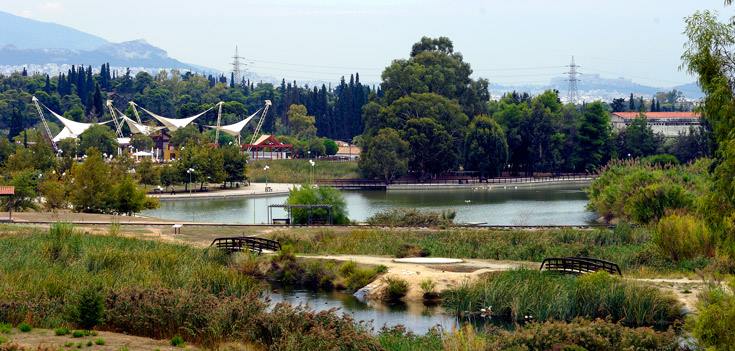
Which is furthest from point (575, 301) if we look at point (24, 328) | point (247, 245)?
point (247, 245)

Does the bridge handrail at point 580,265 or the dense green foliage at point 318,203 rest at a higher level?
the dense green foliage at point 318,203

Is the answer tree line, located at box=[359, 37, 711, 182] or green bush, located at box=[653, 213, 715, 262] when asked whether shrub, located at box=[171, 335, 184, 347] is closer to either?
green bush, located at box=[653, 213, 715, 262]

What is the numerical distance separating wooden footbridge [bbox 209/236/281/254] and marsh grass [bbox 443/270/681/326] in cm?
1009

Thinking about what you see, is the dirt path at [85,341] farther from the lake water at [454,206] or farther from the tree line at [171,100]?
the tree line at [171,100]

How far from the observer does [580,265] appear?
32.7m

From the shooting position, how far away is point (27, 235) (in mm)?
40156

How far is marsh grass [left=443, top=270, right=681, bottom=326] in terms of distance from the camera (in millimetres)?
28688

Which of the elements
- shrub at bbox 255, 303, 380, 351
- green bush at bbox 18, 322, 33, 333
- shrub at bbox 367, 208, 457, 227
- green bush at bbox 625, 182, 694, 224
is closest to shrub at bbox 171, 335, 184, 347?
shrub at bbox 255, 303, 380, 351

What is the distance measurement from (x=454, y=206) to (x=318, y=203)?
24.7 meters

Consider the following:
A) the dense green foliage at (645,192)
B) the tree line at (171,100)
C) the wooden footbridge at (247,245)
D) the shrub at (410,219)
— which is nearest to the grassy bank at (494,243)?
the wooden footbridge at (247,245)

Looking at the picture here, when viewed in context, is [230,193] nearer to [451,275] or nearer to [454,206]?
[454,206]

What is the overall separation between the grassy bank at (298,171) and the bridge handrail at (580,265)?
239 ft

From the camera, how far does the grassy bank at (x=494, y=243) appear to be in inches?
1475

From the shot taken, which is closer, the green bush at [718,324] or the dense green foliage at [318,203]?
the green bush at [718,324]
